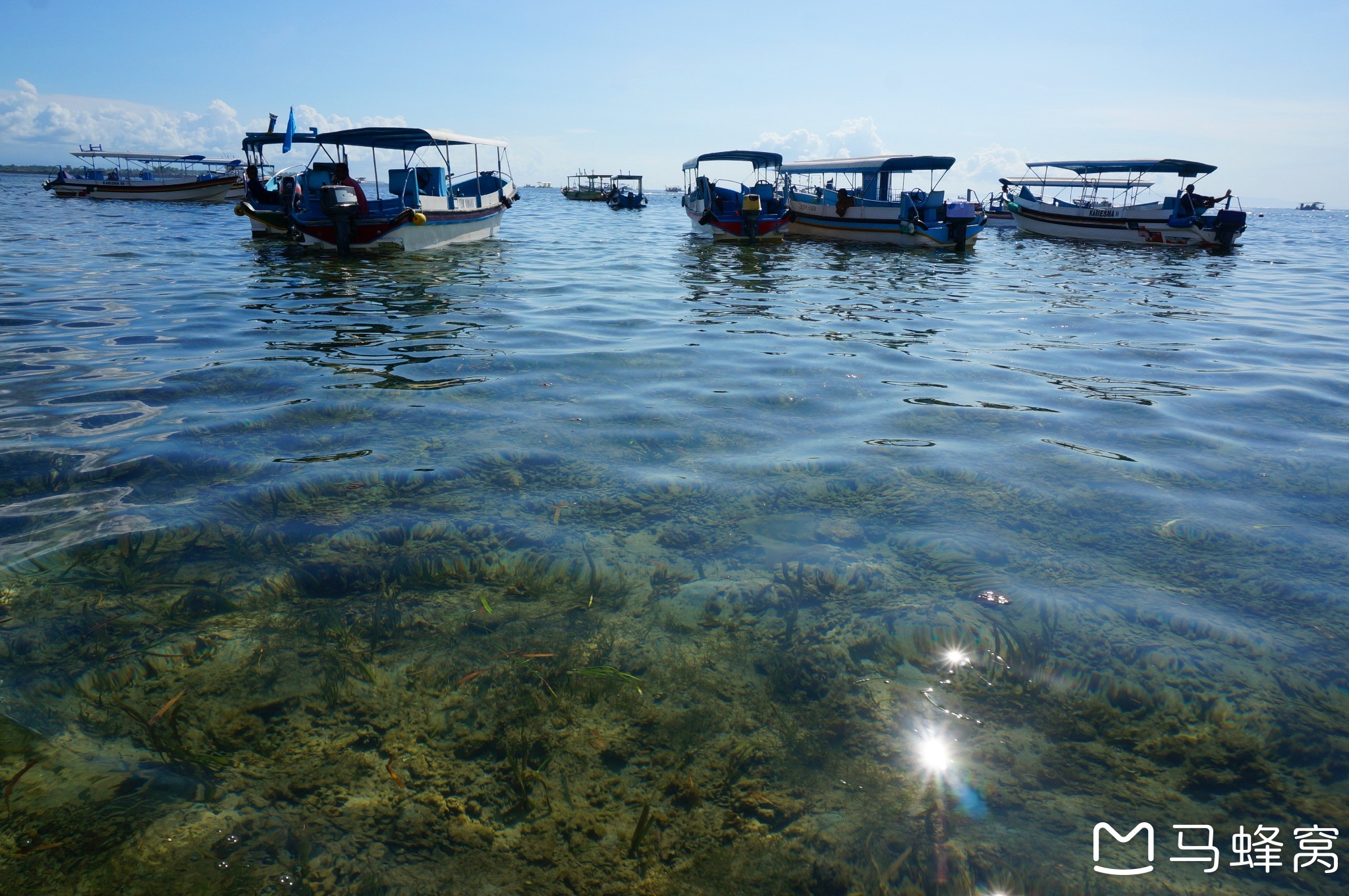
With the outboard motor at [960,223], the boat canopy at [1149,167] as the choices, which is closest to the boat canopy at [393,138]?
the outboard motor at [960,223]

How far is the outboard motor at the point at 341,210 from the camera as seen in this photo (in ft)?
52.9

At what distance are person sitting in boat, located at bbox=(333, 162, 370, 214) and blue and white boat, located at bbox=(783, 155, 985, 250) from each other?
15273 millimetres

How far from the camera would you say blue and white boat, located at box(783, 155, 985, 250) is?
23500 mm

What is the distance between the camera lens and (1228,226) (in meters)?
24.1

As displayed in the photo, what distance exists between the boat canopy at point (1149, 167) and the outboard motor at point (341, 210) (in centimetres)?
2725

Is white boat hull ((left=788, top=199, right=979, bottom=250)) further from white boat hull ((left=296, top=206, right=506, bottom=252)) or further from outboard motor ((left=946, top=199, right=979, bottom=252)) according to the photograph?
white boat hull ((left=296, top=206, right=506, bottom=252))

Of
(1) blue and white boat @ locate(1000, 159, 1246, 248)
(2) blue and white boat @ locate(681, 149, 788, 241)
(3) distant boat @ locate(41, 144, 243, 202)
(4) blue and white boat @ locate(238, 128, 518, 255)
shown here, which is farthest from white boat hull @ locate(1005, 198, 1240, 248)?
(3) distant boat @ locate(41, 144, 243, 202)

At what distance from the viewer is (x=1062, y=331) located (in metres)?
9.03

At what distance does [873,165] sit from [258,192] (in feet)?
68.6

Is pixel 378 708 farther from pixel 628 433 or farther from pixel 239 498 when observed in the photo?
pixel 628 433

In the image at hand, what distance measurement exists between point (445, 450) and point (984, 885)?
141 inches

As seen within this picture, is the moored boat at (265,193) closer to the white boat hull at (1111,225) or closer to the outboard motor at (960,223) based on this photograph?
the outboard motor at (960,223)

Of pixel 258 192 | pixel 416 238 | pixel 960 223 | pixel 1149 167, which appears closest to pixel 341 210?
pixel 416 238

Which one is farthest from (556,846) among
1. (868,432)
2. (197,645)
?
(868,432)
